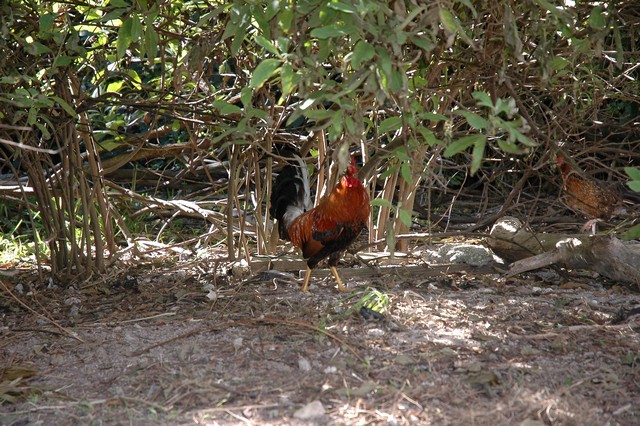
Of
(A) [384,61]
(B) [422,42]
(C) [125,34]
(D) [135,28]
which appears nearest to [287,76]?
(A) [384,61]

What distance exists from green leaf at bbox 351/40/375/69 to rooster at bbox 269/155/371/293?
6.73 ft

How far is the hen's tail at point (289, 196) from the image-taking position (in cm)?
554

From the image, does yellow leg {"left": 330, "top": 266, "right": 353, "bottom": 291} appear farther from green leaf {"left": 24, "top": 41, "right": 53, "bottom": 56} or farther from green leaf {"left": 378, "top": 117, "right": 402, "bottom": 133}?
green leaf {"left": 24, "top": 41, "right": 53, "bottom": 56}

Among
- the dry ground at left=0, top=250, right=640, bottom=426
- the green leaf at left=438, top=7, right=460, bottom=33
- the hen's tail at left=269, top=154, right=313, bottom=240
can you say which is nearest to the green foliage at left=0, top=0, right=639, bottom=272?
the green leaf at left=438, top=7, right=460, bottom=33

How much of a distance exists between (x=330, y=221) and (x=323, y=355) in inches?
60.6

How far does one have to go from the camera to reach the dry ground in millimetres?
3004

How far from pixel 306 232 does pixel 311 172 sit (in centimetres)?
121

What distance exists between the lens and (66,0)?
4.54 meters

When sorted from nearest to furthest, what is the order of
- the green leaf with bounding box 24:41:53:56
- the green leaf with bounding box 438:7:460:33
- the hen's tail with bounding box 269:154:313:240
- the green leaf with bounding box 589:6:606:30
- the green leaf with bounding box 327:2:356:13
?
1. the green leaf with bounding box 327:2:356:13
2. the green leaf with bounding box 438:7:460:33
3. the green leaf with bounding box 589:6:606:30
4. the green leaf with bounding box 24:41:53:56
5. the hen's tail with bounding box 269:154:313:240

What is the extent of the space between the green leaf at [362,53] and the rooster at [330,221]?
6.73 feet

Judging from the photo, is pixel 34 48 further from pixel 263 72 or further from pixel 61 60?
pixel 263 72

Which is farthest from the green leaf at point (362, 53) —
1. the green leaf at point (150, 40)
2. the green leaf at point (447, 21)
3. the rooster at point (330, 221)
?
the rooster at point (330, 221)

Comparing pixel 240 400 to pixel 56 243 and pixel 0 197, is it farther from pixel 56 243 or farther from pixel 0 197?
pixel 0 197

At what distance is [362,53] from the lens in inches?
110
